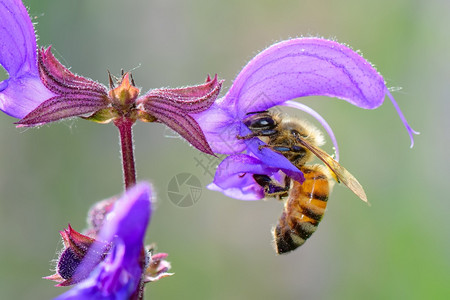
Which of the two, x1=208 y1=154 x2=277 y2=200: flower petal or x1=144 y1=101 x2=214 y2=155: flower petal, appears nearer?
x1=144 y1=101 x2=214 y2=155: flower petal

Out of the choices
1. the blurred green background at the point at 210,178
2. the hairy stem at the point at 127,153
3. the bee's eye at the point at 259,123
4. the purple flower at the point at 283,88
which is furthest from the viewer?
the blurred green background at the point at 210,178

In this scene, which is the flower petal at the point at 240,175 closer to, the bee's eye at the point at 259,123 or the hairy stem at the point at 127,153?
the bee's eye at the point at 259,123

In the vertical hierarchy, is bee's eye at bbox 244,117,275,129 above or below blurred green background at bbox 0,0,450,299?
below

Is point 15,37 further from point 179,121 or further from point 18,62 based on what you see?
point 179,121

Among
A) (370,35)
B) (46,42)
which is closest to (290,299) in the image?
(370,35)

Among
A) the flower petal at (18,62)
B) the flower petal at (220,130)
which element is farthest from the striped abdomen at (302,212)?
the flower petal at (18,62)

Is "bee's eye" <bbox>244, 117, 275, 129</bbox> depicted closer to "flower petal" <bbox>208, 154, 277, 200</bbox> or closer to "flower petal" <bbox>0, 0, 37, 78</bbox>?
"flower petal" <bbox>208, 154, 277, 200</bbox>

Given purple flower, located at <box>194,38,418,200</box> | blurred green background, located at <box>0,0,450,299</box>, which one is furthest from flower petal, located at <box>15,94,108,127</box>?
blurred green background, located at <box>0,0,450,299</box>
